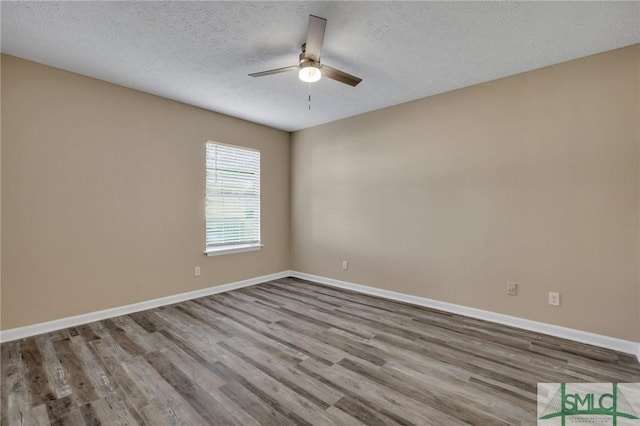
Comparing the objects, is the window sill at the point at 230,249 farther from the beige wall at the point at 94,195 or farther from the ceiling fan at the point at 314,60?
the ceiling fan at the point at 314,60

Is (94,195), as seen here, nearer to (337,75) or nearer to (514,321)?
(337,75)

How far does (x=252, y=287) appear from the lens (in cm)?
453

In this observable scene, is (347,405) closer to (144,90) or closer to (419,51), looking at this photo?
(419,51)

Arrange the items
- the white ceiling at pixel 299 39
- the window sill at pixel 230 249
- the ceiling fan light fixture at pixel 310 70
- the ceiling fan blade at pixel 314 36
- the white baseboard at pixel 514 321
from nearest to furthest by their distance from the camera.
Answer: the ceiling fan blade at pixel 314 36 → the white ceiling at pixel 299 39 → the ceiling fan light fixture at pixel 310 70 → the white baseboard at pixel 514 321 → the window sill at pixel 230 249

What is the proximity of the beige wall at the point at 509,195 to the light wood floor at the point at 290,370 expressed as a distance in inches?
18.9

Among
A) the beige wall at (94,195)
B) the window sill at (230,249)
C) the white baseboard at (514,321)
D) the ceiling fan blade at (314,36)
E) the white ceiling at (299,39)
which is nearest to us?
the ceiling fan blade at (314,36)

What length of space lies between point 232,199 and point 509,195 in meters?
3.66

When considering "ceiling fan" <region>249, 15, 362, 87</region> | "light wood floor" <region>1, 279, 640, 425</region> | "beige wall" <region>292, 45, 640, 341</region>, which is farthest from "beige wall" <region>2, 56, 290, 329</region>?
"beige wall" <region>292, 45, 640, 341</region>

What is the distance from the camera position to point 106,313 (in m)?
3.21

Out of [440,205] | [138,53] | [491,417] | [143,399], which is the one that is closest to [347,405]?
[491,417]

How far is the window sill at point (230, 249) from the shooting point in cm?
418

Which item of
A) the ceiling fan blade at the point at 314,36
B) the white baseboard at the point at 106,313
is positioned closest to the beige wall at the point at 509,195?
the white baseboard at the point at 106,313

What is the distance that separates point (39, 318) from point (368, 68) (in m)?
4.06

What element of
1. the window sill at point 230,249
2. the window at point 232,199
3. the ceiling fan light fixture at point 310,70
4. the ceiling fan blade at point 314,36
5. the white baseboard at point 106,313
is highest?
the ceiling fan blade at point 314,36
